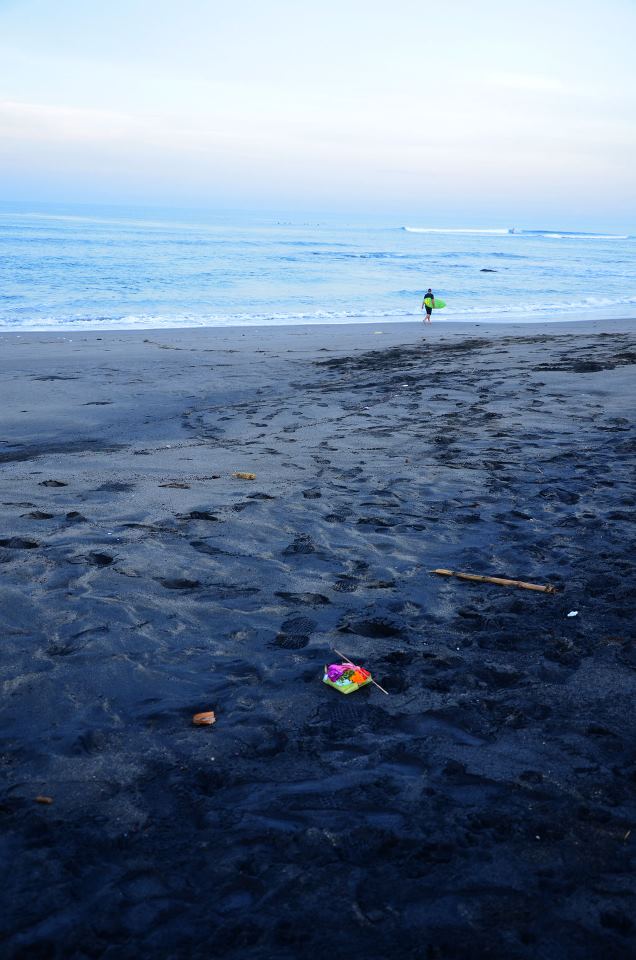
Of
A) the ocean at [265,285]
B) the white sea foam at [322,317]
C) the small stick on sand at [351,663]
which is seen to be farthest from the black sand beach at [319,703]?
the ocean at [265,285]

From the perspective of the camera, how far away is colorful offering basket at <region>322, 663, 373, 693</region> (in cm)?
279

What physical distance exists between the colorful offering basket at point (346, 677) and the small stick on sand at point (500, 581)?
3.42ft

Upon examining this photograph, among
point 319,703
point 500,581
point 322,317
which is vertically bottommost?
point 319,703

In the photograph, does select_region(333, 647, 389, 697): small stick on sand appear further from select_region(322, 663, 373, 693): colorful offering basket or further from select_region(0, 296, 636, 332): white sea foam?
select_region(0, 296, 636, 332): white sea foam

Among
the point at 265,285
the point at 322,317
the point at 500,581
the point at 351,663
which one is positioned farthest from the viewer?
the point at 265,285

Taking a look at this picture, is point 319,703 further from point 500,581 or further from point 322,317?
point 322,317

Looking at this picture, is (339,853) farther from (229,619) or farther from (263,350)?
(263,350)

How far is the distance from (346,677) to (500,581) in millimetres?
1229

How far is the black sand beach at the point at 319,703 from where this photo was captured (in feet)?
5.93

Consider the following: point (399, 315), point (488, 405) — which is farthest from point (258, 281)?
point (488, 405)

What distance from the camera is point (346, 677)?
2.84m

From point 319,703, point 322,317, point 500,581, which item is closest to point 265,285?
point 322,317

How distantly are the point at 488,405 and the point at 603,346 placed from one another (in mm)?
5143

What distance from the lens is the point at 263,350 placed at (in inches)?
501
